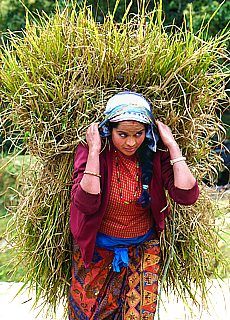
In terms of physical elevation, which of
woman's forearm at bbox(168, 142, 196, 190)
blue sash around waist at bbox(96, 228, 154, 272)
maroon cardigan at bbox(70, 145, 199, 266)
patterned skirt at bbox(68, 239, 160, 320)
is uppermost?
woman's forearm at bbox(168, 142, 196, 190)

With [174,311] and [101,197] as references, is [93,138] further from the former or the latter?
[174,311]

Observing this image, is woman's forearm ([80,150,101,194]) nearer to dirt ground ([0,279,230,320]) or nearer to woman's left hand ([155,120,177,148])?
woman's left hand ([155,120,177,148])

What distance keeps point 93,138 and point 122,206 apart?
0.91 ft

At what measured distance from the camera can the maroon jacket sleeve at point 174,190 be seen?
2027 millimetres

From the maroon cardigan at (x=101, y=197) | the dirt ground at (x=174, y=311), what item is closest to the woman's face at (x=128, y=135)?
the maroon cardigan at (x=101, y=197)

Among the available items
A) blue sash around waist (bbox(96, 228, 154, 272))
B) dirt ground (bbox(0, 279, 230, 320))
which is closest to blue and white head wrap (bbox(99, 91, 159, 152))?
blue sash around waist (bbox(96, 228, 154, 272))

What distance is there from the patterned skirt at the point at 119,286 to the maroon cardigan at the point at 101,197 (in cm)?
10

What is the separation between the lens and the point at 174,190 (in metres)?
2.04

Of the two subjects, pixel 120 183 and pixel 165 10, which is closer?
pixel 120 183

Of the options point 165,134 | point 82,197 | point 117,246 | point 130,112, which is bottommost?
point 117,246

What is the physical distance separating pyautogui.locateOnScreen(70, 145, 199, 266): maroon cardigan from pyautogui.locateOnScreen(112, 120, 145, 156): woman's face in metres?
0.11

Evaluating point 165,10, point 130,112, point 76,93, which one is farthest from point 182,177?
point 165,10

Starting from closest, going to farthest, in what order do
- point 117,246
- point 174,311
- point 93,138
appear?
1. point 93,138
2. point 117,246
3. point 174,311

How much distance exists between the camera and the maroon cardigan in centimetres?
199
